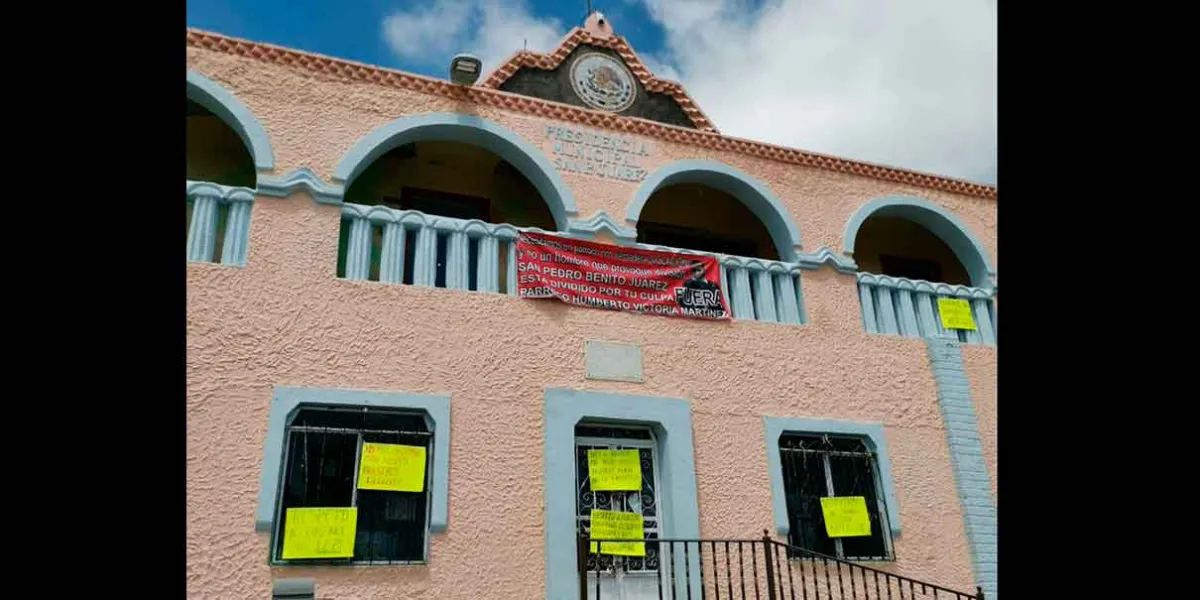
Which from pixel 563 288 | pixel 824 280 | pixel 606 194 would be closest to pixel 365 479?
pixel 563 288

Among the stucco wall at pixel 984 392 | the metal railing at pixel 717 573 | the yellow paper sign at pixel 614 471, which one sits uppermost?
the stucco wall at pixel 984 392

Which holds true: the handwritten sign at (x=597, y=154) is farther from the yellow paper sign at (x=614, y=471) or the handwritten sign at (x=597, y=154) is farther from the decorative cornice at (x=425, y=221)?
the yellow paper sign at (x=614, y=471)

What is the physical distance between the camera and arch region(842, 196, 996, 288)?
1080 cm

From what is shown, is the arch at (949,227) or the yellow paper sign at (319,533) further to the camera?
the arch at (949,227)

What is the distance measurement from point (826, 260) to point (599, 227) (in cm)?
278

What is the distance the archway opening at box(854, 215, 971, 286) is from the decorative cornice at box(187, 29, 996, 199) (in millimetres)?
1283

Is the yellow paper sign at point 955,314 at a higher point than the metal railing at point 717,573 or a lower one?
higher

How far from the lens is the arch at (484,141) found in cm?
869

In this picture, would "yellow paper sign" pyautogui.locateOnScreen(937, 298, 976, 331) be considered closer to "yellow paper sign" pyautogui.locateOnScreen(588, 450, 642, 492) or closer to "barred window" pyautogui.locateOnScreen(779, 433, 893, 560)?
"barred window" pyautogui.locateOnScreen(779, 433, 893, 560)

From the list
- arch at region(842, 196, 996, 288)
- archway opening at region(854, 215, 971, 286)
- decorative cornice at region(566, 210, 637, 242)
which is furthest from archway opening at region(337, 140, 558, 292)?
archway opening at region(854, 215, 971, 286)

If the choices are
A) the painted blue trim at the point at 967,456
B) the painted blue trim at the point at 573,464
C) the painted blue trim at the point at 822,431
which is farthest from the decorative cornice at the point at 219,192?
the painted blue trim at the point at 967,456

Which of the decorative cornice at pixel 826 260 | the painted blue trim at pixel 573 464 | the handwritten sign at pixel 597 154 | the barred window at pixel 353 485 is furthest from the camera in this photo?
the decorative cornice at pixel 826 260

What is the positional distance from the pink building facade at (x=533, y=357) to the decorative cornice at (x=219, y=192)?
0.02 meters

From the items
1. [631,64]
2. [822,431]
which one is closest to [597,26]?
[631,64]
